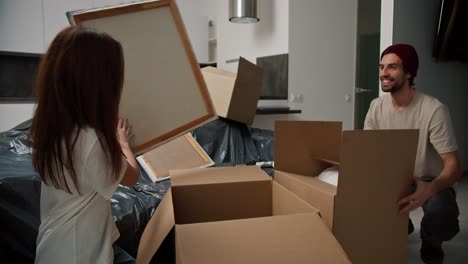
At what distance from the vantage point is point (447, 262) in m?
1.65

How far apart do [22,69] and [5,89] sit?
0.92 ft

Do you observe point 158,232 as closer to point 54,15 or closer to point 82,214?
point 82,214

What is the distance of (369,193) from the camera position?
3.33 ft

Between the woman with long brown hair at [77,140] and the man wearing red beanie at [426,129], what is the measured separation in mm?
1419

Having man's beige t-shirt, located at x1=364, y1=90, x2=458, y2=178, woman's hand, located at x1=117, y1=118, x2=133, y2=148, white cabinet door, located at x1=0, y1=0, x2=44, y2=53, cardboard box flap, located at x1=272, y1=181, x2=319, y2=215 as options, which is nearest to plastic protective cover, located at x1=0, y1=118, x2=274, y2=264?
woman's hand, located at x1=117, y1=118, x2=133, y2=148

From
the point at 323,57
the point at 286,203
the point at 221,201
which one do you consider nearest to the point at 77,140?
the point at 221,201

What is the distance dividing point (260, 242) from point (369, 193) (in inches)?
17.2

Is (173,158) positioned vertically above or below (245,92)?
below

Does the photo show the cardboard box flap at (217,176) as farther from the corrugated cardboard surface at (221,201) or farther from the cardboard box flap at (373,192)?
the cardboard box flap at (373,192)

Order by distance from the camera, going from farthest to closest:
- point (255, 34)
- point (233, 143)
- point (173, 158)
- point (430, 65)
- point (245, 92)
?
point (255, 34) < point (430, 65) < point (245, 92) < point (233, 143) < point (173, 158)

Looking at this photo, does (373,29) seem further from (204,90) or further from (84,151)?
(84,151)

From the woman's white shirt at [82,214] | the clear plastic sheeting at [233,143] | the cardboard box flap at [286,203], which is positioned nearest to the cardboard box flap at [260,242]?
the cardboard box flap at [286,203]

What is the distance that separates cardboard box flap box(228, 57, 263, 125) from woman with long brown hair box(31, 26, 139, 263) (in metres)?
1.55

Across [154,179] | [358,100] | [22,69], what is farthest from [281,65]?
[22,69]
